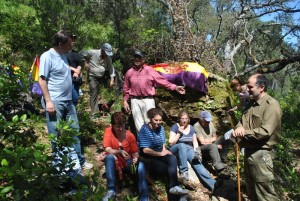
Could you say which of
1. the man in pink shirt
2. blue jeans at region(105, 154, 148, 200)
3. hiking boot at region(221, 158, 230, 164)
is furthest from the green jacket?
hiking boot at region(221, 158, 230, 164)

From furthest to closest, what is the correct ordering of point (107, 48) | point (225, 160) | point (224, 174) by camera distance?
point (107, 48) → point (225, 160) → point (224, 174)

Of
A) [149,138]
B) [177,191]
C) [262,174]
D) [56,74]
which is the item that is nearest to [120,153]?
[149,138]

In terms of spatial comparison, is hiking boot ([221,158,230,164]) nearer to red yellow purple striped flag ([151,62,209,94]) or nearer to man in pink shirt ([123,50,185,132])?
red yellow purple striped flag ([151,62,209,94])

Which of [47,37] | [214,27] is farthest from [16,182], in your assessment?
[214,27]

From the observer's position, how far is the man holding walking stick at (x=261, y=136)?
347cm

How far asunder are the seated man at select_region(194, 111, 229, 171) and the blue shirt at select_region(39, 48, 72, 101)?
106 inches

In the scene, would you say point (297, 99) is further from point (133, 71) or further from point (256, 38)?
point (256, 38)

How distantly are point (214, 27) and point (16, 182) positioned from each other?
26814 millimetres

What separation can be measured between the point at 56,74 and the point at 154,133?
1.68 meters

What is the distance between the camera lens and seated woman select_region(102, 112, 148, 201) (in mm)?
4062

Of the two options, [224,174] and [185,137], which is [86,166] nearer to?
[185,137]

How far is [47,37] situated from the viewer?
9.67 metres

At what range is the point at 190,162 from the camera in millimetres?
5145

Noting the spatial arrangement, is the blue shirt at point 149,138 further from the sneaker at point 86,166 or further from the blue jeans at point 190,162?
the sneaker at point 86,166
